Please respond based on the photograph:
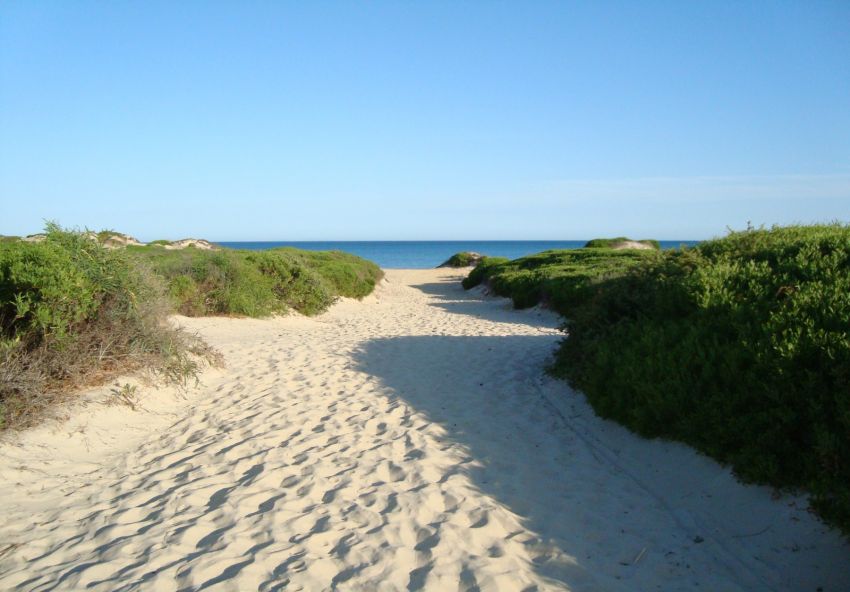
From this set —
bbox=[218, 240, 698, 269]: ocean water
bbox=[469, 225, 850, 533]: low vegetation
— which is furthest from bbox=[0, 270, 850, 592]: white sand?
bbox=[218, 240, 698, 269]: ocean water

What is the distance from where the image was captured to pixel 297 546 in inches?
145

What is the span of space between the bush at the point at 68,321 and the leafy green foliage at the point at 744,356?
5496 millimetres

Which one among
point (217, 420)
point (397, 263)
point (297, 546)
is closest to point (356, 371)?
point (217, 420)

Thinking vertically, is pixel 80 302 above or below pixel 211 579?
above

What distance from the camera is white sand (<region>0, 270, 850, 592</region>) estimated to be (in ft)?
11.2

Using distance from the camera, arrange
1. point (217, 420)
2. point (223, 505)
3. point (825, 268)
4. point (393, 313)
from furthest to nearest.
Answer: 1. point (393, 313)
2. point (217, 420)
3. point (825, 268)
4. point (223, 505)

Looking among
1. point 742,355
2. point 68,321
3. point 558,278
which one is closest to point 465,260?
point 558,278

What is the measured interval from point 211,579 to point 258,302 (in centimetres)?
1158

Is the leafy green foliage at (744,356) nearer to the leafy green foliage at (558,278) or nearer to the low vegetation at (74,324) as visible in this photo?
the leafy green foliage at (558,278)

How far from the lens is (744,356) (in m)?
4.57

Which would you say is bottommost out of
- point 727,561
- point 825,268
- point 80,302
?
point 727,561

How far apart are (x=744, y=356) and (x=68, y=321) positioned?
21.5ft

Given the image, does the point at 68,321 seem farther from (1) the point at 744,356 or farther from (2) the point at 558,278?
(2) the point at 558,278

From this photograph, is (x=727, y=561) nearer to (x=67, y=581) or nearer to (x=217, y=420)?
(x=67, y=581)
